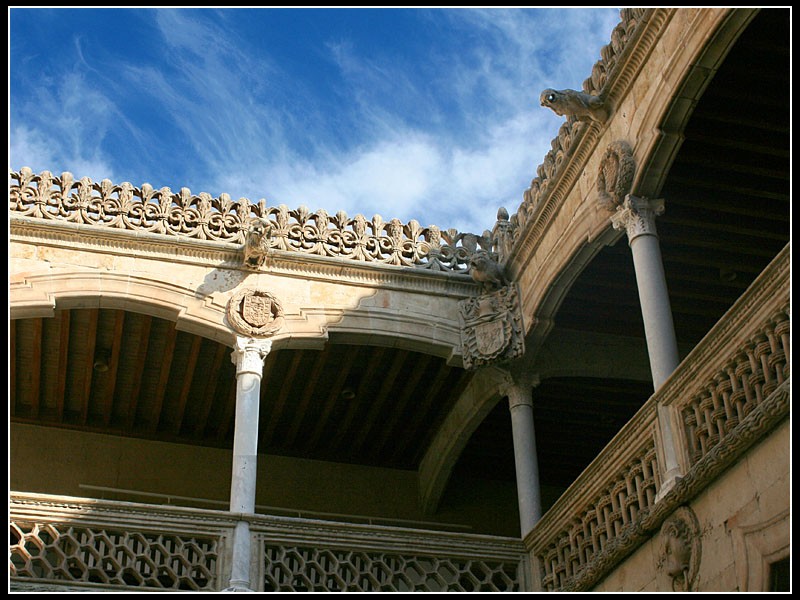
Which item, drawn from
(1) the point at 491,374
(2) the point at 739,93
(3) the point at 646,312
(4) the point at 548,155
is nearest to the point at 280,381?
(1) the point at 491,374

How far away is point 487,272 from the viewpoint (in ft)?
38.3

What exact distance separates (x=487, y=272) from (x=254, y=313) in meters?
2.43

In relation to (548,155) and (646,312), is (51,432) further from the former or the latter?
(646,312)

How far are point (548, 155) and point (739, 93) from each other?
2.54m

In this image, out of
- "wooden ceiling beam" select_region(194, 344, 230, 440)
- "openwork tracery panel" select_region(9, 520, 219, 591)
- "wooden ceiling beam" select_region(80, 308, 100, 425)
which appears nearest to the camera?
"openwork tracery panel" select_region(9, 520, 219, 591)

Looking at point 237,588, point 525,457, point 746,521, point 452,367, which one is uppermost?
point 452,367

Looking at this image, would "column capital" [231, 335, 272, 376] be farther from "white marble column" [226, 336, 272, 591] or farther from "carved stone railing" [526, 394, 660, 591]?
"carved stone railing" [526, 394, 660, 591]

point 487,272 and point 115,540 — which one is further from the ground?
point 487,272

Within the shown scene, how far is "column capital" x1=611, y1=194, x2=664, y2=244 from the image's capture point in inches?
364

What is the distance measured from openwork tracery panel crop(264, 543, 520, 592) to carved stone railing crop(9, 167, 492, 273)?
320 centimetres

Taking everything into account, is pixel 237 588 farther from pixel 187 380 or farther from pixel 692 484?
pixel 187 380

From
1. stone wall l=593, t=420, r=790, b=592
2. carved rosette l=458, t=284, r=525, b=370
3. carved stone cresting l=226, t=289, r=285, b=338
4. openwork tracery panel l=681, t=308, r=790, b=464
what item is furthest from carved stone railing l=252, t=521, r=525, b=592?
openwork tracery panel l=681, t=308, r=790, b=464

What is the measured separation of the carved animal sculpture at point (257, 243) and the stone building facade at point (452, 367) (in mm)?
48

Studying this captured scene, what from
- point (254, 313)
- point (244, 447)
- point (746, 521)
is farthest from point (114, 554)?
point (746, 521)
